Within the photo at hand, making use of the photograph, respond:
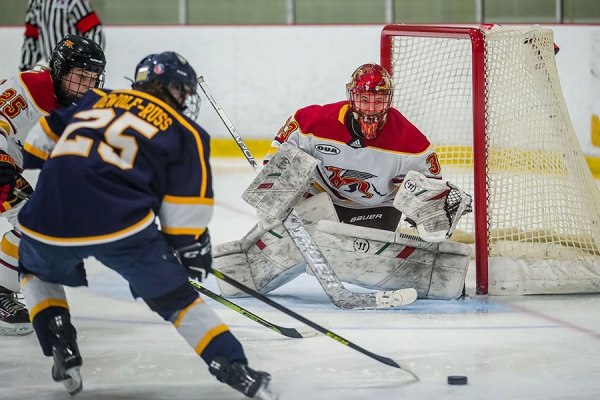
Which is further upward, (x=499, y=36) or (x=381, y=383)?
(x=499, y=36)

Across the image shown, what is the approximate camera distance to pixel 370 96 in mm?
3389

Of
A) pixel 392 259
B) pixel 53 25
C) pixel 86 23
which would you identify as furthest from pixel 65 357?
pixel 53 25

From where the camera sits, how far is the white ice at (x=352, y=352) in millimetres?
2484

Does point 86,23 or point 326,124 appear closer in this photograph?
point 326,124

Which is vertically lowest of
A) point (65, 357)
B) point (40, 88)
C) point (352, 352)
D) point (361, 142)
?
point (352, 352)

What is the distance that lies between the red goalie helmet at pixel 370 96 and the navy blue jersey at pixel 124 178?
1230mm

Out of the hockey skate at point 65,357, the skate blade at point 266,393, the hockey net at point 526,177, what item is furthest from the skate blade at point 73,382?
the hockey net at point 526,177

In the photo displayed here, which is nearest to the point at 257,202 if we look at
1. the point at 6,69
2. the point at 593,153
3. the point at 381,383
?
the point at 381,383

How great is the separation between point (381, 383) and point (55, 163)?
1.07 meters

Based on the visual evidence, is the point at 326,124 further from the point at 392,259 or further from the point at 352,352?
the point at 352,352

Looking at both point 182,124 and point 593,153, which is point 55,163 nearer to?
point 182,124

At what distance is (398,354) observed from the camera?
282 centimetres

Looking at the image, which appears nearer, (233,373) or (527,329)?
(233,373)

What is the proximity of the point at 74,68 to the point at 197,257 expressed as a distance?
46.2 inches
